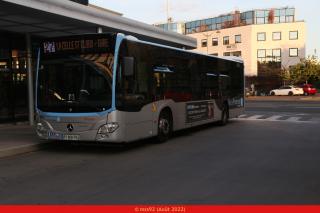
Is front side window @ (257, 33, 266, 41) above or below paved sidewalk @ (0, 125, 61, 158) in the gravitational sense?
above

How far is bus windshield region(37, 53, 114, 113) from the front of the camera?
8250 mm

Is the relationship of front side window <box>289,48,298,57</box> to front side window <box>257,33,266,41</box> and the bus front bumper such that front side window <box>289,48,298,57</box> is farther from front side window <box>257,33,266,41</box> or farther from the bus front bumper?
the bus front bumper

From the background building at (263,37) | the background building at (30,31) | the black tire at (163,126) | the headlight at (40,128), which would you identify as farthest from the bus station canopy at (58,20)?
the background building at (263,37)

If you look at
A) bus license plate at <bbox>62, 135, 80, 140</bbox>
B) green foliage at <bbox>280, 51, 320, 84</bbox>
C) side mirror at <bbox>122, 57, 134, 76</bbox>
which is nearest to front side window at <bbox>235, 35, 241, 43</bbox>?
green foliage at <bbox>280, 51, 320, 84</bbox>

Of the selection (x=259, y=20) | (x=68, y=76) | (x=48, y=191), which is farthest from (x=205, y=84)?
(x=259, y=20)

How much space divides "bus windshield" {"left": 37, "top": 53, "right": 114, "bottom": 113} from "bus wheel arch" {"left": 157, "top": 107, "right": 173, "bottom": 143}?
92.7 inches

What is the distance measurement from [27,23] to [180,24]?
6731cm

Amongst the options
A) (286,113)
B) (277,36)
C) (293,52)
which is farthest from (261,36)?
(286,113)

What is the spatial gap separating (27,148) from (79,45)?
2967 mm

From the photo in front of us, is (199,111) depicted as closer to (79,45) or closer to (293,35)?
(79,45)

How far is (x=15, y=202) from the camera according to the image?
480 cm

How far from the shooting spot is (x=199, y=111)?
499 inches

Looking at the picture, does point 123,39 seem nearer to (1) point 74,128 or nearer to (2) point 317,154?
(1) point 74,128

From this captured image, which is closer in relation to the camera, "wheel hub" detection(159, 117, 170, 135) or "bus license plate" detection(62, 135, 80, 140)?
"bus license plate" detection(62, 135, 80, 140)
